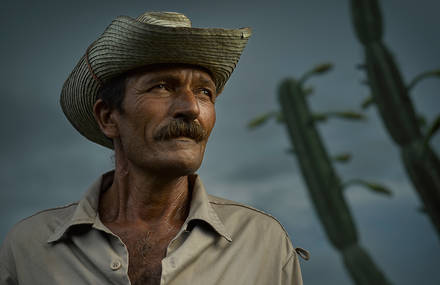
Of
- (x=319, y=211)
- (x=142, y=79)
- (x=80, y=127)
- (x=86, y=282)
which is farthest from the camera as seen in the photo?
(x=319, y=211)

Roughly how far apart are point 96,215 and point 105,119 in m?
0.31

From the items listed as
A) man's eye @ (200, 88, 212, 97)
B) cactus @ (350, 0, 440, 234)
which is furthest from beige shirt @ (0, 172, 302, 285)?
cactus @ (350, 0, 440, 234)

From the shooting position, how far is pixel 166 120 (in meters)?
1.38

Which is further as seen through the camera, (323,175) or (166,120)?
(323,175)

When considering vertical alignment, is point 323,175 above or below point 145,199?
below

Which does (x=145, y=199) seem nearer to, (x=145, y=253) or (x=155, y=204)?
(x=155, y=204)

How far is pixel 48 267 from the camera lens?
1.39 metres

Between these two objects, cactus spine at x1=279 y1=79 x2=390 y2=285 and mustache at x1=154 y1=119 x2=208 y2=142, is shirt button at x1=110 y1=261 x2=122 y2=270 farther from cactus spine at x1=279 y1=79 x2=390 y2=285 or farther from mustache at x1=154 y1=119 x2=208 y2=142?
cactus spine at x1=279 y1=79 x2=390 y2=285

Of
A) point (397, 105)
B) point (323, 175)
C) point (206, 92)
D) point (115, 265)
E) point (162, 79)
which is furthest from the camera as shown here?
point (323, 175)

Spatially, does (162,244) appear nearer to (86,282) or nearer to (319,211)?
(86,282)

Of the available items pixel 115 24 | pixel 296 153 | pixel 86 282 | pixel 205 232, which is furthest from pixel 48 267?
pixel 296 153

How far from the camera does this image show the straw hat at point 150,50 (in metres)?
1.37

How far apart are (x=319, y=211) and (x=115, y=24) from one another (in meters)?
4.09

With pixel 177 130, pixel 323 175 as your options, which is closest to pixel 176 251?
pixel 177 130
